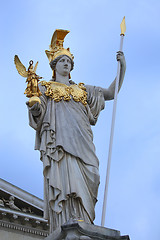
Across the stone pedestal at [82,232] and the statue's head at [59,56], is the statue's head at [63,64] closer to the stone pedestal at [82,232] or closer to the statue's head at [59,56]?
the statue's head at [59,56]

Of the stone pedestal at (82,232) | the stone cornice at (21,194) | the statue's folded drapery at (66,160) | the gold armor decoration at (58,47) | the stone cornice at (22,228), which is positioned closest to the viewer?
the stone pedestal at (82,232)

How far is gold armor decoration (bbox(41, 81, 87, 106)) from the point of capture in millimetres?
14766

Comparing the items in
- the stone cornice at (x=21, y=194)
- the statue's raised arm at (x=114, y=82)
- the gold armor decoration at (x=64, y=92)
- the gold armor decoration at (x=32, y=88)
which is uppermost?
the stone cornice at (x=21, y=194)

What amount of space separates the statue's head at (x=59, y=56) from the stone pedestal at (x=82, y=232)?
351 cm

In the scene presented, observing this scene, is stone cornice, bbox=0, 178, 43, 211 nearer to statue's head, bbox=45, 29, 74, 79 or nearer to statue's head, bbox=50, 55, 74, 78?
statue's head, bbox=45, 29, 74, 79

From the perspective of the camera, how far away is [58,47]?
50.5 ft

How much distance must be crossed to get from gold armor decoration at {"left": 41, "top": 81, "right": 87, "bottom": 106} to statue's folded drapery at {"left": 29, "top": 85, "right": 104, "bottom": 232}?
8 centimetres

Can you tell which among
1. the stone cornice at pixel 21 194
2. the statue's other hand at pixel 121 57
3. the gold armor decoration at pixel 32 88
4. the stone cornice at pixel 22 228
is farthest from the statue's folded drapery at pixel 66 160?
the stone cornice at pixel 21 194

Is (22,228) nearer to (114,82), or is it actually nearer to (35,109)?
(114,82)

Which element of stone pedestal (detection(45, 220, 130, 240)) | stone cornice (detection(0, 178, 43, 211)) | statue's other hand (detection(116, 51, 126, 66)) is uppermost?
stone cornice (detection(0, 178, 43, 211))

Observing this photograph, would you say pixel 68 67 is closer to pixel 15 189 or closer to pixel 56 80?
pixel 56 80

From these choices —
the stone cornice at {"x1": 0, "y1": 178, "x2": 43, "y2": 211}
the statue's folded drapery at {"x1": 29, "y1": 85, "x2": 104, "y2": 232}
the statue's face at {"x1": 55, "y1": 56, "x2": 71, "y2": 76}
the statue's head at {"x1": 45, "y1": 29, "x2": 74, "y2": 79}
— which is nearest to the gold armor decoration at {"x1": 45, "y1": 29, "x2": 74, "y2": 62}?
the statue's head at {"x1": 45, "y1": 29, "x2": 74, "y2": 79}

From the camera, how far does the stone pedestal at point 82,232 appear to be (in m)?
12.7

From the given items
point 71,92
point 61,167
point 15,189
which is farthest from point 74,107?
point 15,189
